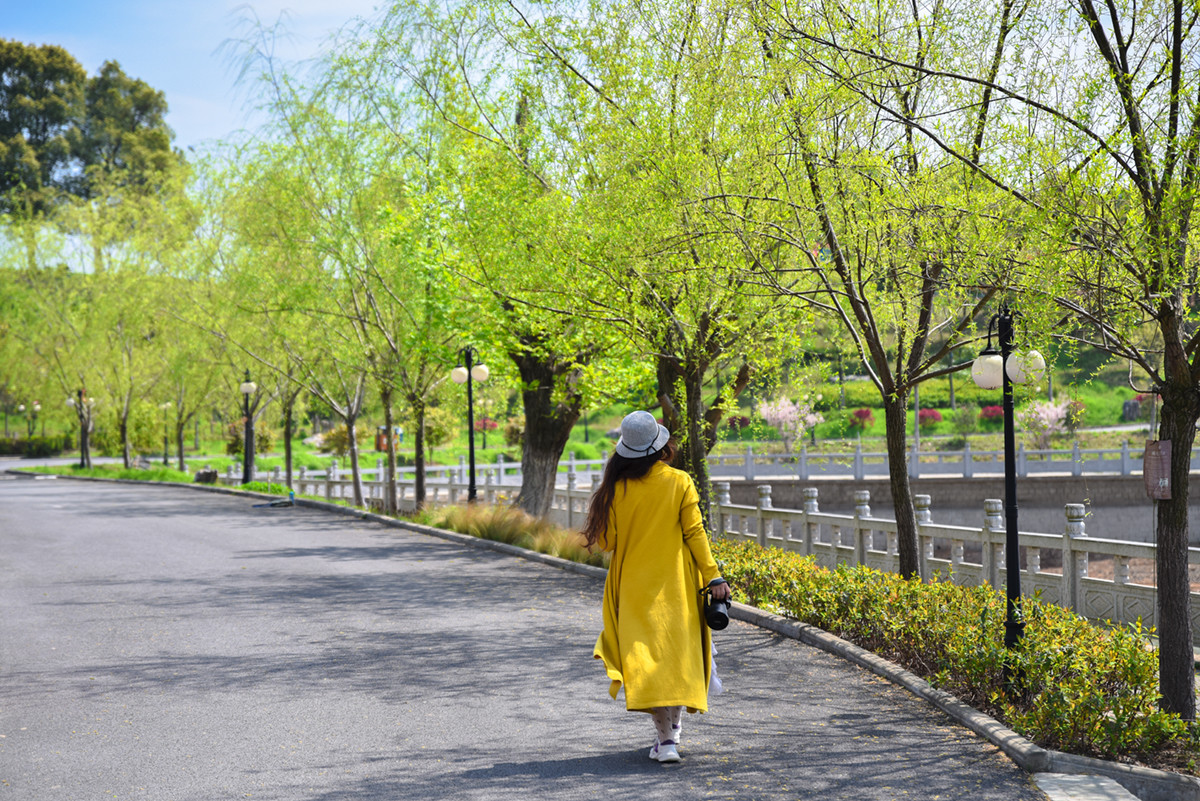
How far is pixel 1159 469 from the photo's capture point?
6.62m

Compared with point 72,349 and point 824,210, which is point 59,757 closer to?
point 824,210

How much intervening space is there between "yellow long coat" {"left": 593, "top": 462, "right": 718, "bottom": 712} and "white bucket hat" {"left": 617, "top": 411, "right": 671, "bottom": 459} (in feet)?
0.43

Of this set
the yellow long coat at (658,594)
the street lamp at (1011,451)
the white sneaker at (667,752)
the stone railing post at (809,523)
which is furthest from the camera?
the stone railing post at (809,523)

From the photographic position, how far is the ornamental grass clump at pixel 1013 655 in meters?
5.81

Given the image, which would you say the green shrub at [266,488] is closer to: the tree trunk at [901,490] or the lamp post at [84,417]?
the lamp post at [84,417]

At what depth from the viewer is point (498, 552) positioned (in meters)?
15.5

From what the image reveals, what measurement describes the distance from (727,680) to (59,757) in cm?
438

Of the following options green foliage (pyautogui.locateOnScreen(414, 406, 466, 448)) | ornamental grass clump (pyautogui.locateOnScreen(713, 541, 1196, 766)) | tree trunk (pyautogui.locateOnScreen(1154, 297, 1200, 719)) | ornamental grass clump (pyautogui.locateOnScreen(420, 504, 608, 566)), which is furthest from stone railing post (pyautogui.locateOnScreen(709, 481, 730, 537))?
green foliage (pyautogui.locateOnScreen(414, 406, 466, 448))

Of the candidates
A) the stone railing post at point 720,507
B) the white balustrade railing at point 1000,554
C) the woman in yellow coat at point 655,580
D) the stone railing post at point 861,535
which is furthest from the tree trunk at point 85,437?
the woman in yellow coat at point 655,580

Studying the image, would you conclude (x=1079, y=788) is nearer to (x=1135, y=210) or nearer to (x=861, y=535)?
(x=1135, y=210)

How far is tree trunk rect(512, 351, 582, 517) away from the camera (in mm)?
19297

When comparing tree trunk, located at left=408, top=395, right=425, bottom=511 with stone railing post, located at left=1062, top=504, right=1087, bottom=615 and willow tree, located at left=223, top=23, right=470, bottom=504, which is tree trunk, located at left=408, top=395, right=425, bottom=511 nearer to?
willow tree, located at left=223, top=23, right=470, bottom=504

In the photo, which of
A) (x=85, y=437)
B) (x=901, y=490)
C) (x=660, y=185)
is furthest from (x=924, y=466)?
(x=85, y=437)

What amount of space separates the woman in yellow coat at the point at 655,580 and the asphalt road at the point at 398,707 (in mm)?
440
